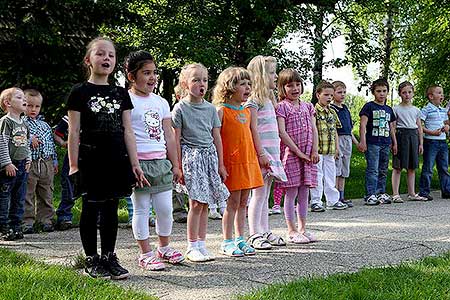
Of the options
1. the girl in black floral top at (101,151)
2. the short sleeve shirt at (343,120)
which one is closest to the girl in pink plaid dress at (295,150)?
the girl in black floral top at (101,151)

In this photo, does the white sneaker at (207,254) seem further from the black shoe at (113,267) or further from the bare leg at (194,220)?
the black shoe at (113,267)

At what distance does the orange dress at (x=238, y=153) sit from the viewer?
21.5ft

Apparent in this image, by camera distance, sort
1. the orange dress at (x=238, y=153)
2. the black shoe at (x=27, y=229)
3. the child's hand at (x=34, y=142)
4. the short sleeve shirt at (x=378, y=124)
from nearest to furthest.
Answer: the orange dress at (x=238, y=153)
the black shoe at (x=27, y=229)
the child's hand at (x=34, y=142)
the short sleeve shirt at (x=378, y=124)

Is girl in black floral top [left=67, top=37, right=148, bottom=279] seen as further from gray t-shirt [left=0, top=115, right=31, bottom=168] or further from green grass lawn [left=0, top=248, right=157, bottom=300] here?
gray t-shirt [left=0, top=115, right=31, bottom=168]

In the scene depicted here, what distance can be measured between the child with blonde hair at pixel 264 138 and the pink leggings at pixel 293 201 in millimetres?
282

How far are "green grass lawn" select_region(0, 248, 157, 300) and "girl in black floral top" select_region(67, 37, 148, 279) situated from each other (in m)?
0.32

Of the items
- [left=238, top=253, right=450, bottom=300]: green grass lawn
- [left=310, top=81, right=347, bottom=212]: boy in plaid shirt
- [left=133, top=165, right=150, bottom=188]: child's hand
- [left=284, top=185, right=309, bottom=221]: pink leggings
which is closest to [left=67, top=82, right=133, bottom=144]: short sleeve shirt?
[left=133, top=165, right=150, bottom=188]: child's hand

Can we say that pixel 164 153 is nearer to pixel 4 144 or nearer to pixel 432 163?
pixel 4 144

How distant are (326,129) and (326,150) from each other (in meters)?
0.31

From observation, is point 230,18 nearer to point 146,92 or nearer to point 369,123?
point 369,123

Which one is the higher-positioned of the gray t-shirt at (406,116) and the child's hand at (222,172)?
the gray t-shirt at (406,116)

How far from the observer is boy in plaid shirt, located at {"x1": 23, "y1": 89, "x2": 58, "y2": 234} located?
27.5ft

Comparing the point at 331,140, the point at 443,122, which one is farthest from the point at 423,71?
the point at 331,140

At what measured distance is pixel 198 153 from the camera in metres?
6.30
